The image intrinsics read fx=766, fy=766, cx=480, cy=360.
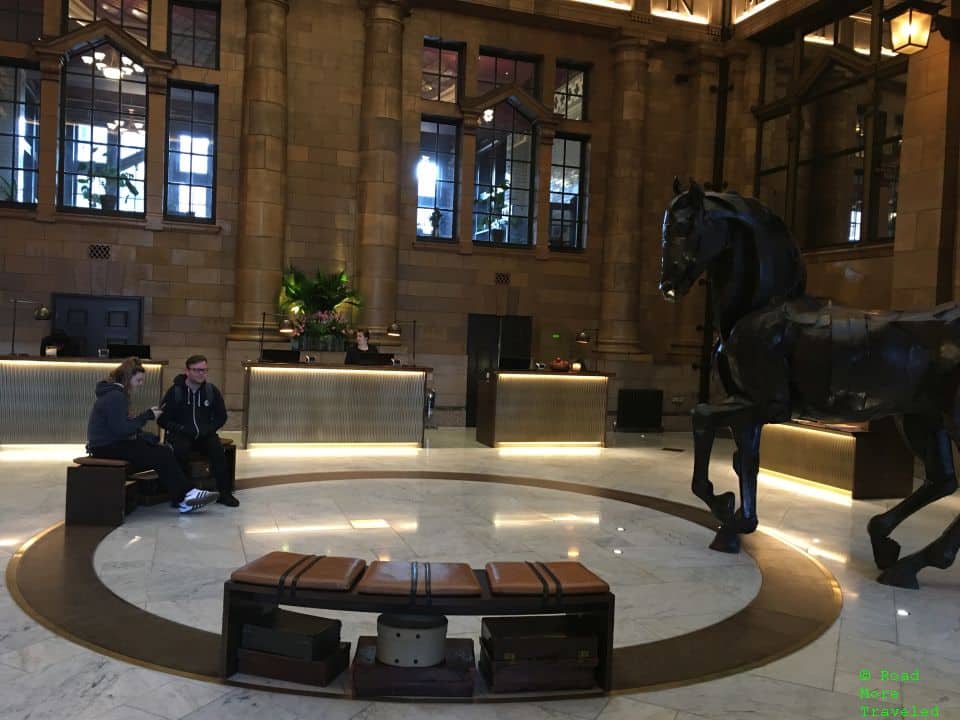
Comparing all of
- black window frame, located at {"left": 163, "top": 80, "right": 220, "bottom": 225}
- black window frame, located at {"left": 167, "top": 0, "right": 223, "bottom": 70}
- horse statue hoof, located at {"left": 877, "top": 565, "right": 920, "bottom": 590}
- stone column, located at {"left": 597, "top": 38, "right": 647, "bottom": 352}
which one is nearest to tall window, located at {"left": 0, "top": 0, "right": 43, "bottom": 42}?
black window frame, located at {"left": 167, "top": 0, "right": 223, "bottom": 70}

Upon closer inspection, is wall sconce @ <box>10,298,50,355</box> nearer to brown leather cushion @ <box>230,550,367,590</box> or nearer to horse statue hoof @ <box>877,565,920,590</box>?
brown leather cushion @ <box>230,550,367,590</box>

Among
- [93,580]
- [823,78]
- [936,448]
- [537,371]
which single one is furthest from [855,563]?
[823,78]

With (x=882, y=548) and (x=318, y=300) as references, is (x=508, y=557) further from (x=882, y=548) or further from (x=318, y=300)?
(x=318, y=300)

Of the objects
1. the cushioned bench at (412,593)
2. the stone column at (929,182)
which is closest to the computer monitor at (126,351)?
the cushioned bench at (412,593)

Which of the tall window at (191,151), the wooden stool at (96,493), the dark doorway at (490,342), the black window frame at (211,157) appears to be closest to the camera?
the wooden stool at (96,493)

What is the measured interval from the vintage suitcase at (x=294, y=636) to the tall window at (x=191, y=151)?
37.1ft

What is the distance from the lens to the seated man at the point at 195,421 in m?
7.02

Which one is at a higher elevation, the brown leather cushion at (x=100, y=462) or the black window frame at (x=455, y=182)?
the black window frame at (x=455, y=182)

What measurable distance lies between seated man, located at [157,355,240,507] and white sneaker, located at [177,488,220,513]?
0.42m

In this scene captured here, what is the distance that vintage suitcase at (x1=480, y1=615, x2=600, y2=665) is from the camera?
11.1ft

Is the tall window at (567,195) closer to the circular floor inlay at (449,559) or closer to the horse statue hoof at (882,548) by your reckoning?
the circular floor inlay at (449,559)

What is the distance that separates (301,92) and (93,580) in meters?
10.9

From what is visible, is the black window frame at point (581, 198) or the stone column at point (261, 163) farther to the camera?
the black window frame at point (581, 198)

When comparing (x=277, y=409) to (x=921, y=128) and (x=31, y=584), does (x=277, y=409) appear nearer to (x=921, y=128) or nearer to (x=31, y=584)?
(x=31, y=584)
